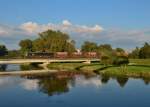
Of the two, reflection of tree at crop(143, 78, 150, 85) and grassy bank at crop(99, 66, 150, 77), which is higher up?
grassy bank at crop(99, 66, 150, 77)

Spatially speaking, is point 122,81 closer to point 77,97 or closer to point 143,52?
point 77,97

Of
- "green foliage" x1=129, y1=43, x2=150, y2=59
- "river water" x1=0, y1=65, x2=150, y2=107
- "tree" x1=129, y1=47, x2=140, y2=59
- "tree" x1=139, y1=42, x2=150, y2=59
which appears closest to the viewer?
"river water" x1=0, y1=65, x2=150, y2=107

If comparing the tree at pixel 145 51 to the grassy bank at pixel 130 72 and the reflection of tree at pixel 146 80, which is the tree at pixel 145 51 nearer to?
the grassy bank at pixel 130 72

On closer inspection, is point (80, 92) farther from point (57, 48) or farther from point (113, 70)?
point (57, 48)

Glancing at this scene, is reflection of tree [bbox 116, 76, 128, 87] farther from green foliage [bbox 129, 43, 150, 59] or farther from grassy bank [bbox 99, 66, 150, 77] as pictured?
green foliage [bbox 129, 43, 150, 59]

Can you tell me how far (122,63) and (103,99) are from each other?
46824mm

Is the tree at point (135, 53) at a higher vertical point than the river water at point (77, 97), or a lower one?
higher

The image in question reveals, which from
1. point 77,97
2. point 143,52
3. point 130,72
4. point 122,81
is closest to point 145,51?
point 143,52

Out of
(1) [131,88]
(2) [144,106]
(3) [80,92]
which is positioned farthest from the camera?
(1) [131,88]

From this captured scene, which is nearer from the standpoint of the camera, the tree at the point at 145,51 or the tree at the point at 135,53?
the tree at the point at 145,51

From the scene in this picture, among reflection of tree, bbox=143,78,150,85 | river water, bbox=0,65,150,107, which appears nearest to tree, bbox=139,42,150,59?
reflection of tree, bbox=143,78,150,85

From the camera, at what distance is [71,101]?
46031 millimetres

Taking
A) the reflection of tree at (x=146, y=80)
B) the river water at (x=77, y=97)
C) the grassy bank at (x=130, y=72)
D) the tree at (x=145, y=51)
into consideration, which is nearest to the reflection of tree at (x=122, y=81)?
the river water at (x=77, y=97)

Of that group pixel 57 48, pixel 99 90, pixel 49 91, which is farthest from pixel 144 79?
pixel 57 48
